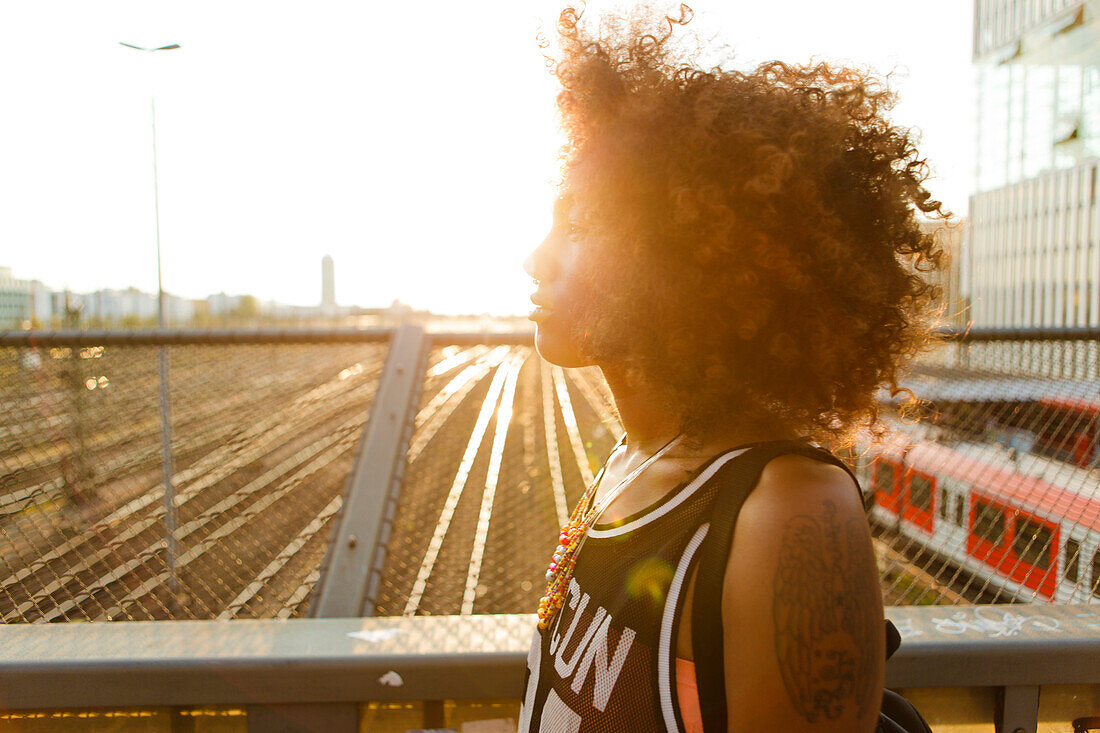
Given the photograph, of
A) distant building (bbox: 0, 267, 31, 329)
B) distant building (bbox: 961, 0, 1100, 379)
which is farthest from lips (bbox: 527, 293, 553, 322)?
distant building (bbox: 961, 0, 1100, 379)

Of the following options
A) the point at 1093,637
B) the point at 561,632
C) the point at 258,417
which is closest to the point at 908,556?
the point at 1093,637

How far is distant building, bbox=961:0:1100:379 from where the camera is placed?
209 ft

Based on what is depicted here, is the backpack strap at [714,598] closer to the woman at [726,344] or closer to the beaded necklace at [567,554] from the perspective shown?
the woman at [726,344]

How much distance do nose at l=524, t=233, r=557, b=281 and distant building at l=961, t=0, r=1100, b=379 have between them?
7188 cm

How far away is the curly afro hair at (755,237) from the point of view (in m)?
1.06

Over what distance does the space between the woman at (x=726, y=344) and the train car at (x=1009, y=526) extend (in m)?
1.08

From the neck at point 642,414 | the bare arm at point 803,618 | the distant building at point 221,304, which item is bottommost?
the bare arm at point 803,618

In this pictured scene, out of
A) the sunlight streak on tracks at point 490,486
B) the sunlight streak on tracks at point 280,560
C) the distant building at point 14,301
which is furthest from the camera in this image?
the distant building at point 14,301

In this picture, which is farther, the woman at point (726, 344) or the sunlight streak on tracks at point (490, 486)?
the sunlight streak on tracks at point (490, 486)

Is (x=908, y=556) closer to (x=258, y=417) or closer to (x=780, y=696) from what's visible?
(x=780, y=696)

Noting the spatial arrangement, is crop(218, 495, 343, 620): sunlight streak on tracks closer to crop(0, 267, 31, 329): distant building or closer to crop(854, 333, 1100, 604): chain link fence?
crop(854, 333, 1100, 604): chain link fence

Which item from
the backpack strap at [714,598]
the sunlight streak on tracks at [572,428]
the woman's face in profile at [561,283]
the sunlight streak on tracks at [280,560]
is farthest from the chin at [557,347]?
the sunlight streak on tracks at [572,428]

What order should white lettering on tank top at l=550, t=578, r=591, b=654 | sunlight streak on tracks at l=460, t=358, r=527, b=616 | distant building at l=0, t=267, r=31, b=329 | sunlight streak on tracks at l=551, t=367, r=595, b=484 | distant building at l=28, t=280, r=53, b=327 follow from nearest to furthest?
white lettering on tank top at l=550, t=578, r=591, b=654 → sunlight streak on tracks at l=460, t=358, r=527, b=616 → sunlight streak on tracks at l=551, t=367, r=595, b=484 → distant building at l=28, t=280, r=53, b=327 → distant building at l=0, t=267, r=31, b=329

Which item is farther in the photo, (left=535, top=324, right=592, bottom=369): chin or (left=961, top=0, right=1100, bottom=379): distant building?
(left=961, top=0, right=1100, bottom=379): distant building
